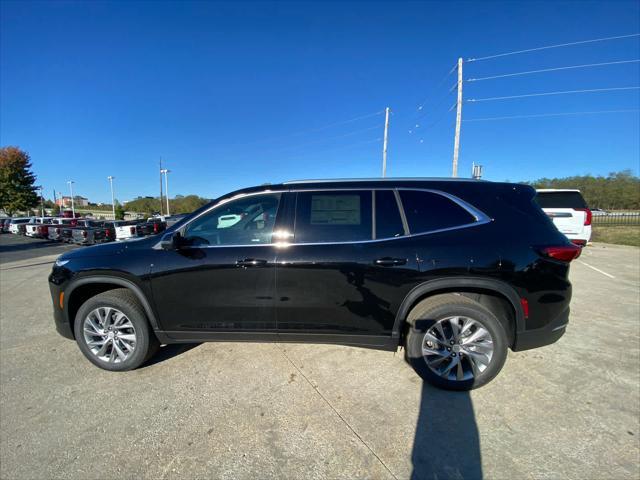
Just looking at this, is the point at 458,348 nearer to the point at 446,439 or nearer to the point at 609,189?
the point at 446,439

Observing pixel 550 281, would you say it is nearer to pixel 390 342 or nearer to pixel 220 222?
pixel 390 342

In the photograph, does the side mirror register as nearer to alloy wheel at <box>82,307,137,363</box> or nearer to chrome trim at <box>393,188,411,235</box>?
alloy wheel at <box>82,307,137,363</box>

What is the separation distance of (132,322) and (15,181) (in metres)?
56.9

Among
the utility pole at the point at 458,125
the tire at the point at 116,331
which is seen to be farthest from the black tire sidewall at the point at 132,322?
the utility pole at the point at 458,125

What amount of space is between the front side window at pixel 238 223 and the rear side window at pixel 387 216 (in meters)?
0.98

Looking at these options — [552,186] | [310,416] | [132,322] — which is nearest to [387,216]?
[310,416]

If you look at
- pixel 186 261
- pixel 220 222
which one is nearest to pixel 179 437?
pixel 186 261

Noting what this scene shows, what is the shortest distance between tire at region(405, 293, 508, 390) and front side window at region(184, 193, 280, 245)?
1620 mm

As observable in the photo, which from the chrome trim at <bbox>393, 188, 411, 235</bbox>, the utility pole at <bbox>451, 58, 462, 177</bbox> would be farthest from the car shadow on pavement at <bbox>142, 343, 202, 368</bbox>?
the utility pole at <bbox>451, 58, 462, 177</bbox>

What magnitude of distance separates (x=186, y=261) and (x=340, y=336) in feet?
5.25

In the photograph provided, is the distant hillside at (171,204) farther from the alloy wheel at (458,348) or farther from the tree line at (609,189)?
the tree line at (609,189)

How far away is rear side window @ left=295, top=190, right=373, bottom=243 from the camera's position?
103 inches

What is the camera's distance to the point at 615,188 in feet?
132

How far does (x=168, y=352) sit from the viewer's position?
324cm
